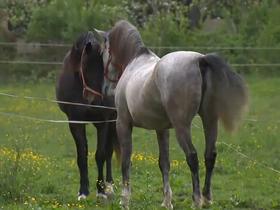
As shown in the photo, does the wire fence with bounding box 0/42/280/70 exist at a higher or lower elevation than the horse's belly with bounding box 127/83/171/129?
lower

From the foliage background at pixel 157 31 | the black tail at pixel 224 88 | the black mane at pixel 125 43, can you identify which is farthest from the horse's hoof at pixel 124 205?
the foliage background at pixel 157 31

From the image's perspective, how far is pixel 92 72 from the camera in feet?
29.7

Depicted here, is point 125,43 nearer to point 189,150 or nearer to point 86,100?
point 86,100

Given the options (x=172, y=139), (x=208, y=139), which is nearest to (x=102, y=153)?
(x=208, y=139)

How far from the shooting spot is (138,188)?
9570 mm

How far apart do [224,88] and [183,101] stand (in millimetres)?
410

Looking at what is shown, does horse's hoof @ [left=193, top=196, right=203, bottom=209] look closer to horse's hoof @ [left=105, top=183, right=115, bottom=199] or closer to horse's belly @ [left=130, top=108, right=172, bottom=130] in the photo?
horse's belly @ [left=130, top=108, right=172, bottom=130]

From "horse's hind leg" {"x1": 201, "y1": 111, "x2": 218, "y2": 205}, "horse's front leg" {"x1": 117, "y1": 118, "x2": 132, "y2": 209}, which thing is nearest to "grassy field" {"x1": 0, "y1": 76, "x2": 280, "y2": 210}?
"horse's hind leg" {"x1": 201, "y1": 111, "x2": 218, "y2": 205}

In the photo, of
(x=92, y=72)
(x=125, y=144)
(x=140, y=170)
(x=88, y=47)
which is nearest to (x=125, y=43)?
(x=88, y=47)

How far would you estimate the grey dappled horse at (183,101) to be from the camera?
271 inches

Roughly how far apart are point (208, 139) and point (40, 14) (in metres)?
21.5

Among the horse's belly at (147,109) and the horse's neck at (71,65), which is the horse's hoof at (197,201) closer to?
the horse's belly at (147,109)

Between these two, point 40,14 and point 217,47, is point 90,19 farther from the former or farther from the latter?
point 217,47

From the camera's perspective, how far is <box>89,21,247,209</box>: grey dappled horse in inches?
271
